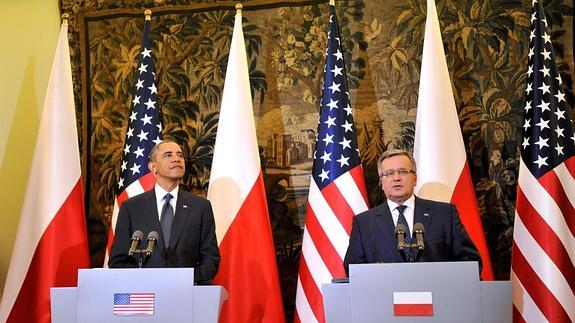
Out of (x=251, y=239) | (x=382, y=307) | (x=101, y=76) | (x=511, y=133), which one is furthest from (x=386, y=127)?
(x=382, y=307)

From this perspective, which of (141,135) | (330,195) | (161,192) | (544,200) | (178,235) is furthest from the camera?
(141,135)

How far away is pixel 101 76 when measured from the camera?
6.09m

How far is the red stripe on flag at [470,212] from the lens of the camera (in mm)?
4984

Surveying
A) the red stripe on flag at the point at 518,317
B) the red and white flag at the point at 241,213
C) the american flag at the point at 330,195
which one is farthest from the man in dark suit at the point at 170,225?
the red stripe on flag at the point at 518,317

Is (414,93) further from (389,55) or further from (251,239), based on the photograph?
(251,239)

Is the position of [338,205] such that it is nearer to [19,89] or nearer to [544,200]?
[544,200]

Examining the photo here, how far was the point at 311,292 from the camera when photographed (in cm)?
505

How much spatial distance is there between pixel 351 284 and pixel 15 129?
3781 millimetres

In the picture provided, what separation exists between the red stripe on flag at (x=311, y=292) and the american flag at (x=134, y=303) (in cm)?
182

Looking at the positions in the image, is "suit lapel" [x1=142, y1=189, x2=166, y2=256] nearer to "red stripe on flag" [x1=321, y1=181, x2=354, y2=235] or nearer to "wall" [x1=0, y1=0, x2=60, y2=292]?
"red stripe on flag" [x1=321, y1=181, x2=354, y2=235]

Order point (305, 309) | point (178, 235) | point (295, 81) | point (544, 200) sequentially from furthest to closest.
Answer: point (295, 81)
point (305, 309)
point (544, 200)
point (178, 235)

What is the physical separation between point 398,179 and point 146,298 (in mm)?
1504

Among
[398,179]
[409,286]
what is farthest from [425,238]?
[409,286]

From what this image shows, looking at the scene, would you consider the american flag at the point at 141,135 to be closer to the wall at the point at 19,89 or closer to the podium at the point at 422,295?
the wall at the point at 19,89
